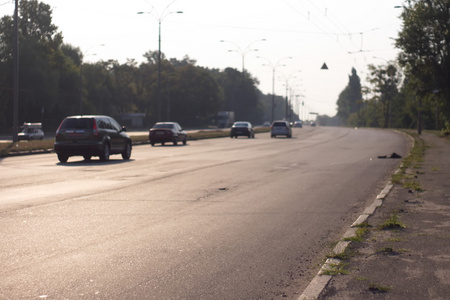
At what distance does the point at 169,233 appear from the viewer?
356 inches

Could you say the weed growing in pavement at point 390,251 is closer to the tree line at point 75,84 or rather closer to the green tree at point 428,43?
the green tree at point 428,43

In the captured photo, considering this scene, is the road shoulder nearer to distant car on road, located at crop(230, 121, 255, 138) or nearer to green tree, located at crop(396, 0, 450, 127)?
green tree, located at crop(396, 0, 450, 127)

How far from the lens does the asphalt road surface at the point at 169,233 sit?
624 cm

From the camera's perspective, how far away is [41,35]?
322 feet

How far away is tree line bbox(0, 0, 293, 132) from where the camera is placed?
7788 centimetres

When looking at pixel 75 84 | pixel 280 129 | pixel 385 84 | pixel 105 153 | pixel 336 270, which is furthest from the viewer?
pixel 385 84

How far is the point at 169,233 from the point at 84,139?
53.9ft

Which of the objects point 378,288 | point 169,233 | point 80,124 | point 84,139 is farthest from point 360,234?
point 80,124

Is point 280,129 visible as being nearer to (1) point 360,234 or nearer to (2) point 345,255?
(1) point 360,234

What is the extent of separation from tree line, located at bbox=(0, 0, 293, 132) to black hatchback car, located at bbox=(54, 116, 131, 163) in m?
28.0

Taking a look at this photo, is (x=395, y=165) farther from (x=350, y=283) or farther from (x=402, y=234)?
(x=350, y=283)

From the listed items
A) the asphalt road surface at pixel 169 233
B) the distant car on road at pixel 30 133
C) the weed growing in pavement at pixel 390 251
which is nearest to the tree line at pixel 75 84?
the distant car on road at pixel 30 133

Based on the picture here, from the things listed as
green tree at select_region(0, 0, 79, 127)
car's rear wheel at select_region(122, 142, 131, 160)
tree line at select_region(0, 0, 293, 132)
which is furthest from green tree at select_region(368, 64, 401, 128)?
car's rear wheel at select_region(122, 142, 131, 160)

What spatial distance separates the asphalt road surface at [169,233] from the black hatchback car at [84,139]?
630 centimetres
